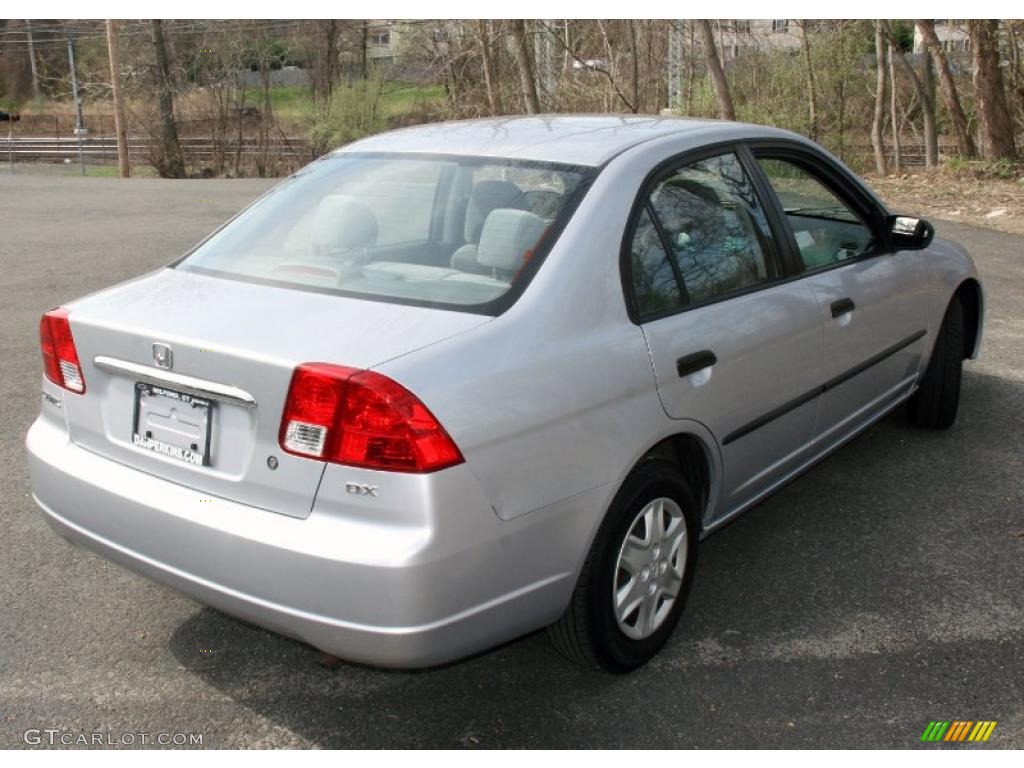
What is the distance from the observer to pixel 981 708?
121 inches

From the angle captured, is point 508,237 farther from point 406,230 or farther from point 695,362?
point 695,362

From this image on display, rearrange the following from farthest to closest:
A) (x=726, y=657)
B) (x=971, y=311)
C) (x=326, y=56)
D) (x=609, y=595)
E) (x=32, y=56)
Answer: (x=32, y=56) < (x=326, y=56) < (x=971, y=311) < (x=726, y=657) < (x=609, y=595)

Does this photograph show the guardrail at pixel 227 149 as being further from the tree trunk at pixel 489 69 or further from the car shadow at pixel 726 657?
the car shadow at pixel 726 657

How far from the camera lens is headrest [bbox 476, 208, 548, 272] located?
3.15m

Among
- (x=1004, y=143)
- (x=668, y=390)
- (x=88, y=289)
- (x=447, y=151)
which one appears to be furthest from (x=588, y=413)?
(x=1004, y=143)

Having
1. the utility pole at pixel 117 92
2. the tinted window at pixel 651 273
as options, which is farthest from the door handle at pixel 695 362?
the utility pole at pixel 117 92

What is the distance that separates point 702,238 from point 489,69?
20.0 meters

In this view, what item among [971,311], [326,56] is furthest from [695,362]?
[326,56]

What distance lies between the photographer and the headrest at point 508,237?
315cm

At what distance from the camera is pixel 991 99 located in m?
18.7

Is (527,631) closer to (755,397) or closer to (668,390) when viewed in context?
(668,390)

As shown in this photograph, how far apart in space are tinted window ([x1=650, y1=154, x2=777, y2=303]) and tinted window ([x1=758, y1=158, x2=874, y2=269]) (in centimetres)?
24

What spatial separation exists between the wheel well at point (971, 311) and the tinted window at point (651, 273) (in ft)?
9.18

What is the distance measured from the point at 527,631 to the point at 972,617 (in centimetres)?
170
